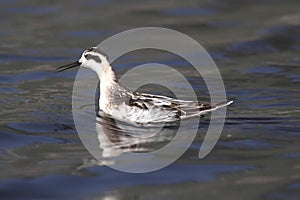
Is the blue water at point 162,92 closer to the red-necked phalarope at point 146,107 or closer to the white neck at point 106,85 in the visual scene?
the red-necked phalarope at point 146,107

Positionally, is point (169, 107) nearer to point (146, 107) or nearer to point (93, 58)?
point (146, 107)

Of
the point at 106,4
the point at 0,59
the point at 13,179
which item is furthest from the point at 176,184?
the point at 106,4

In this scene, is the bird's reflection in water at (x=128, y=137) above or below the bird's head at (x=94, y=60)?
below

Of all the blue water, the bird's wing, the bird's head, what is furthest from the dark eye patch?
the bird's wing

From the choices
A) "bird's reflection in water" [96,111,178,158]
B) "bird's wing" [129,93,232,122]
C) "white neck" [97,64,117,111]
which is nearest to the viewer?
"bird's reflection in water" [96,111,178,158]

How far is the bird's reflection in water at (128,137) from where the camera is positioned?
1206cm

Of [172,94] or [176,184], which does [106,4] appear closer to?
[172,94]

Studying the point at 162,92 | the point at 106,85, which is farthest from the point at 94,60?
the point at 162,92

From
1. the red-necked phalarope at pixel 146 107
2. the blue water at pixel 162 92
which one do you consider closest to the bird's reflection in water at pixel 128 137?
the red-necked phalarope at pixel 146 107

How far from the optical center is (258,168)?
1103 cm

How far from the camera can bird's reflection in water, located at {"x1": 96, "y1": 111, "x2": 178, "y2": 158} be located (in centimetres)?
1206

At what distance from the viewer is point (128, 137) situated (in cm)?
1266

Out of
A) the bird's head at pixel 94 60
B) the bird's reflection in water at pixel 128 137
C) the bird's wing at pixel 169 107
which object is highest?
the bird's head at pixel 94 60

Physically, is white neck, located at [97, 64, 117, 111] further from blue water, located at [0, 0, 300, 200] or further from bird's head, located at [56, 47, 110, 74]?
blue water, located at [0, 0, 300, 200]
